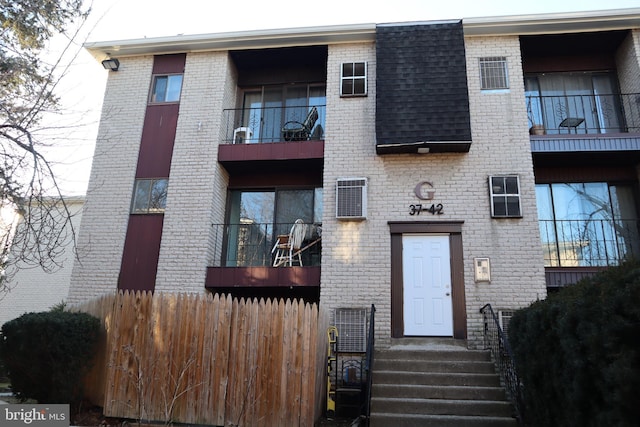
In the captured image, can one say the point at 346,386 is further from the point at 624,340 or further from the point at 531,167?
the point at 531,167

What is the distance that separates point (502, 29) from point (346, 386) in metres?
8.51

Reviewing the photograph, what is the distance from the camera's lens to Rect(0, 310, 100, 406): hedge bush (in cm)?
738

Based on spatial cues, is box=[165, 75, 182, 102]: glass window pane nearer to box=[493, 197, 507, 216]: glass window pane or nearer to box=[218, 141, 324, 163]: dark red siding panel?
box=[218, 141, 324, 163]: dark red siding panel


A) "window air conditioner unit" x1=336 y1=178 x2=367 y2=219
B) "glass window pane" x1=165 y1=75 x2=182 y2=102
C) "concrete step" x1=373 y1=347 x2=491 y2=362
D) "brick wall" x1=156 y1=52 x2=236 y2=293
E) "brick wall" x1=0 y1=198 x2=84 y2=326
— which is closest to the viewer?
"concrete step" x1=373 y1=347 x2=491 y2=362

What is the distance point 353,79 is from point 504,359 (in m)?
6.88

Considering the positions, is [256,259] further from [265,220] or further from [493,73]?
[493,73]

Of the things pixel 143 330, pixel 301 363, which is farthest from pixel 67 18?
pixel 301 363

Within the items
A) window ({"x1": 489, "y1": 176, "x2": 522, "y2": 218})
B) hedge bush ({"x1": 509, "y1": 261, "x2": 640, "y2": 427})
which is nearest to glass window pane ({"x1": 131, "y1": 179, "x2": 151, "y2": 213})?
window ({"x1": 489, "y1": 176, "x2": 522, "y2": 218})

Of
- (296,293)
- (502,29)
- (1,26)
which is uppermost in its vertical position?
(502,29)

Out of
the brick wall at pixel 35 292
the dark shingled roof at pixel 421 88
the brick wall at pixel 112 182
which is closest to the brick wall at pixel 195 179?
the brick wall at pixel 112 182

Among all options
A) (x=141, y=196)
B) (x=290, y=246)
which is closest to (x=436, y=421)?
(x=290, y=246)

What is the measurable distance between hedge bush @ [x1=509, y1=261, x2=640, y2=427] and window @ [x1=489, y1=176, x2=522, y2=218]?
14.2ft

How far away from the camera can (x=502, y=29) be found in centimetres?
1116

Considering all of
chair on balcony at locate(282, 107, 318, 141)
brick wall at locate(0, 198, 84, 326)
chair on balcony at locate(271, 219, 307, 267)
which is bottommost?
brick wall at locate(0, 198, 84, 326)
